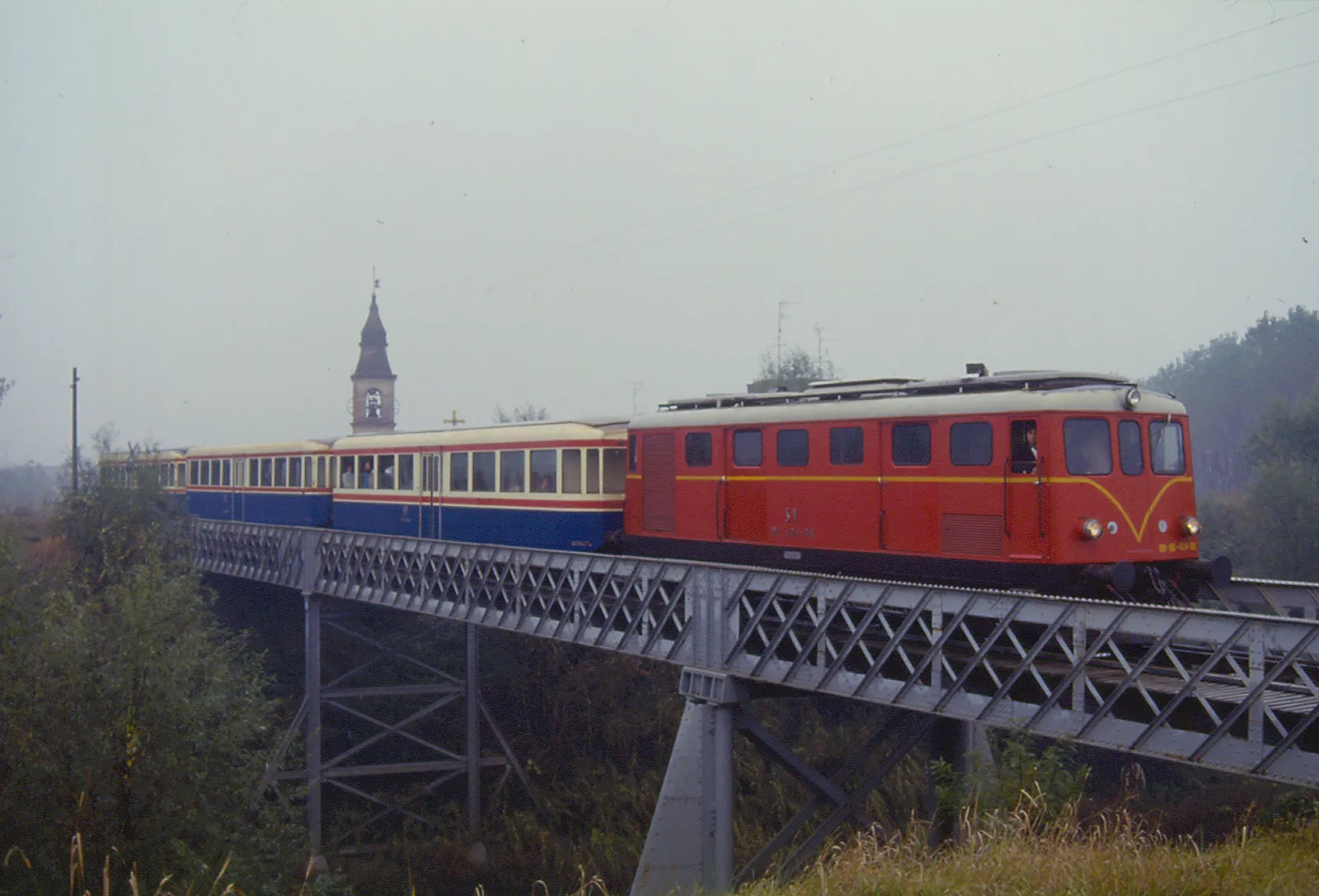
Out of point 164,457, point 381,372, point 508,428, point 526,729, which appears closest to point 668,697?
point 526,729

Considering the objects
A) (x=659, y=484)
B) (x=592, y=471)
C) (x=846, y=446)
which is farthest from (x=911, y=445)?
(x=592, y=471)

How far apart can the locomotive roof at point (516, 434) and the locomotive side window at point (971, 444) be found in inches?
283

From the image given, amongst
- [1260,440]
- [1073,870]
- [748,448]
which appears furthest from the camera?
[1260,440]

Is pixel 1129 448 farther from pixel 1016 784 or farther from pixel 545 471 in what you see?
pixel 545 471

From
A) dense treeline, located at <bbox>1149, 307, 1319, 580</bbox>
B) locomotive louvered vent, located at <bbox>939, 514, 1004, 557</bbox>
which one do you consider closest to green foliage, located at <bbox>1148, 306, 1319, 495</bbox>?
dense treeline, located at <bbox>1149, 307, 1319, 580</bbox>

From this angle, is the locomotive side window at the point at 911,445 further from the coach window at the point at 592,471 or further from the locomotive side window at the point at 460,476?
the locomotive side window at the point at 460,476

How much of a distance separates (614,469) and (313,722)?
36.1ft

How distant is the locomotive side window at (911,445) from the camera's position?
1339cm

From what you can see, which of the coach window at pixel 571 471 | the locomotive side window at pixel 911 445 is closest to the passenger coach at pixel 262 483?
the coach window at pixel 571 471

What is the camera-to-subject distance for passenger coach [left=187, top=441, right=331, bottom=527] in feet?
92.5

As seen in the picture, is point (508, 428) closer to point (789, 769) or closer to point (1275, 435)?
point (789, 769)

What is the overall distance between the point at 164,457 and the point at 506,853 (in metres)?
19.2

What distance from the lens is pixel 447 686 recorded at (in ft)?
90.5

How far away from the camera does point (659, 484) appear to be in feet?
57.5
